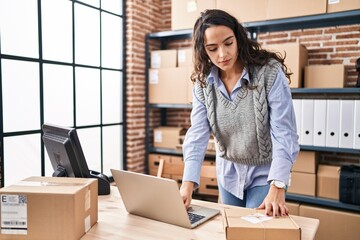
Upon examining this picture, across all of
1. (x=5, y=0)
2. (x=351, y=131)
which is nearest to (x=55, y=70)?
(x=5, y=0)

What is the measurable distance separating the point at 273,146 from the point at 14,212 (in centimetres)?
98

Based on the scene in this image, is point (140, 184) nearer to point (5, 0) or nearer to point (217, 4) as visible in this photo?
point (5, 0)

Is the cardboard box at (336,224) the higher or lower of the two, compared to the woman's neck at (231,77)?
lower

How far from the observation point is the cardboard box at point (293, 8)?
8.46 ft

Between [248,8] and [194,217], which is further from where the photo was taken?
[248,8]

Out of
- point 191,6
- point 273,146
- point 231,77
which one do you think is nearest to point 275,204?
point 273,146

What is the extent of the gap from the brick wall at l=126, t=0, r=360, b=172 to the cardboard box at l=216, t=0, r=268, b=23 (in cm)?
47

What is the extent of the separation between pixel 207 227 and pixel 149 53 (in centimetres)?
253

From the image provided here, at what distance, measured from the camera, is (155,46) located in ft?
12.0

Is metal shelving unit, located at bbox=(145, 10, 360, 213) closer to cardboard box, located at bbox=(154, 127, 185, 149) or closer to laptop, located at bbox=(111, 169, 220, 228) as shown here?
cardboard box, located at bbox=(154, 127, 185, 149)

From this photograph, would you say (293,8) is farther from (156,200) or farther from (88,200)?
(88,200)

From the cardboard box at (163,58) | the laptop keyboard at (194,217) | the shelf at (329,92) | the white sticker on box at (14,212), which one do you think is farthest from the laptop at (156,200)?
the cardboard box at (163,58)

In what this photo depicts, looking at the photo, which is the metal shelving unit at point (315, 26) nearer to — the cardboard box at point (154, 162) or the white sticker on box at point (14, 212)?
the cardboard box at point (154, 162)

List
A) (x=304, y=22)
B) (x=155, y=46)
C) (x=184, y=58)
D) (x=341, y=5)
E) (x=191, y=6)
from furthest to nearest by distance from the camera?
(x=155, y=46) → (x=184, y=58) → (x=191, y=6) → (x=304, y=22) → (x=341, y=5)
